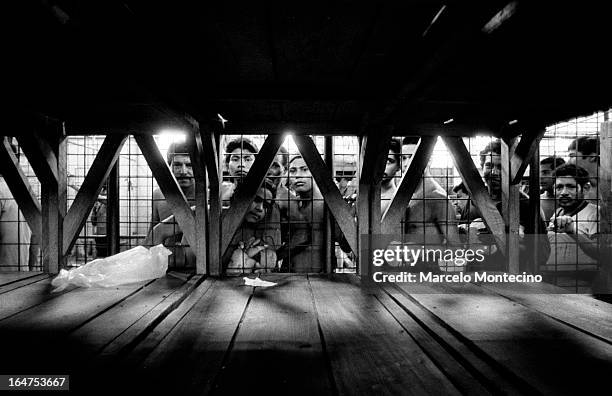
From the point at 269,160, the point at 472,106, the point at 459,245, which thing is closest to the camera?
the point at 472,106

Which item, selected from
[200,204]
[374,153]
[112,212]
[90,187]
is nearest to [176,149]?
[112,212]

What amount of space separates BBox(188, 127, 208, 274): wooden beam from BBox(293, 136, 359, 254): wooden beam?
1011 millimetres

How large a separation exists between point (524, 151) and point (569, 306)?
166 cm

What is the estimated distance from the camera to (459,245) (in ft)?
17.9

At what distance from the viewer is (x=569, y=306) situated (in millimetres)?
3232

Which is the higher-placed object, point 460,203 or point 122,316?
point 460,203

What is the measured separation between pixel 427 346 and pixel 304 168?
404cm

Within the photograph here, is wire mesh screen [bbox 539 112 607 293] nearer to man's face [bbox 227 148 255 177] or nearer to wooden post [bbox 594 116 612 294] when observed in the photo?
wooden post [bbox 594 116 612 294]

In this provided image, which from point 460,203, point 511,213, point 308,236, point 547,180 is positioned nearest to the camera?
point 511,213

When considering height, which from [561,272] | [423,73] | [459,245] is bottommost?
[561,272]

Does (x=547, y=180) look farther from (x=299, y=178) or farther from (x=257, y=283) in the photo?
(x=257, y=283)

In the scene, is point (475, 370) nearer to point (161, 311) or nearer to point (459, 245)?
point (161, 311)

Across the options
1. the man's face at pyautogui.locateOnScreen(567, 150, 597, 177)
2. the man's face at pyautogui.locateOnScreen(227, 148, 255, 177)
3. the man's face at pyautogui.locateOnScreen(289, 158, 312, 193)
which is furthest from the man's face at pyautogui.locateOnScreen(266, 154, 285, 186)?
the man's face at pyautogui.locateOnScreen(567, 150, 597, 177)

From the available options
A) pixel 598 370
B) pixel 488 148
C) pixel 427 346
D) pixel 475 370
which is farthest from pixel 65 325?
pixel 488 148
